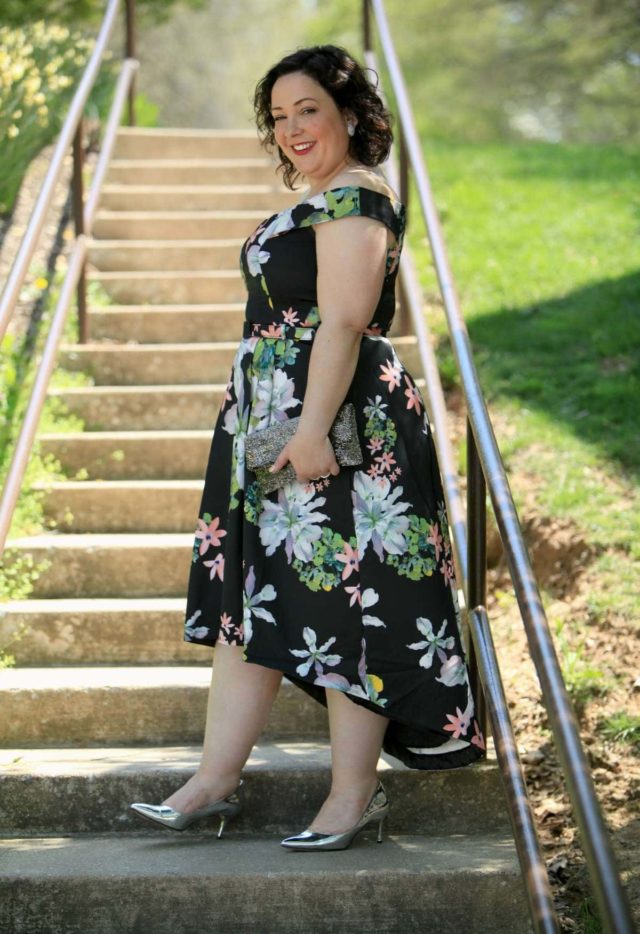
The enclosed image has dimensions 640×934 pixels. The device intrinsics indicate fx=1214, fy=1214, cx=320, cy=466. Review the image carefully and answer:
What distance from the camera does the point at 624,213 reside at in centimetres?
695

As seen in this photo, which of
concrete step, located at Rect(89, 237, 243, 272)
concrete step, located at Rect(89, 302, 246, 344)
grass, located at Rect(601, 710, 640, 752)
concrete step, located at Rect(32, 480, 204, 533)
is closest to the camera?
grass, located at Rect(601, 710, 640, 752)

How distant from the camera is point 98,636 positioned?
352cm

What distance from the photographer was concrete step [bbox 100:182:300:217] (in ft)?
19.7

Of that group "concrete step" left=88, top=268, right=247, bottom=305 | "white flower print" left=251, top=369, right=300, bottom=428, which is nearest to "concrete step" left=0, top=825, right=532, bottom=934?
"white flower print" left=251, top=369, right=300, bottom=428

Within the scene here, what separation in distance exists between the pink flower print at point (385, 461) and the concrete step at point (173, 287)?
9.30 feet

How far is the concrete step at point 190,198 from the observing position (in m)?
6.01

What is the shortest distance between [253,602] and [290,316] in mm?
618

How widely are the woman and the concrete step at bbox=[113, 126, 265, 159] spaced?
4102mm

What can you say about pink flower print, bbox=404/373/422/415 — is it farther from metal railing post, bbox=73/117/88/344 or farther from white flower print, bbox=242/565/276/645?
metal railing post, bbox=73/117/88/344

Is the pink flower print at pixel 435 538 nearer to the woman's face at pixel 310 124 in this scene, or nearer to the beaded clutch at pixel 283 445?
the beaded clutch at pixel 283 445

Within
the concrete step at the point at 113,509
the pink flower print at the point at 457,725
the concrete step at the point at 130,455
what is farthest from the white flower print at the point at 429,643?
the concrete step at the point at 130,455

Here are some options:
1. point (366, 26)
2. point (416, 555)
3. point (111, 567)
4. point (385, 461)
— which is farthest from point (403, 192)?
point (416, 555)

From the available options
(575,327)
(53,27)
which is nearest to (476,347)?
(575,327)

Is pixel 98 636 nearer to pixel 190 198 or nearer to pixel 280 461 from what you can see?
pixel 280 461
